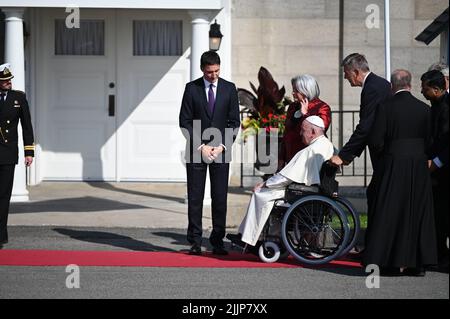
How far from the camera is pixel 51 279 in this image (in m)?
9.34

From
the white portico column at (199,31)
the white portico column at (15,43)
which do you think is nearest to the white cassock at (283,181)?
the white portico column at (199,31)

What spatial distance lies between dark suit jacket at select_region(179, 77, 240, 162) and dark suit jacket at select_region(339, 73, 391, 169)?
1.32 metres

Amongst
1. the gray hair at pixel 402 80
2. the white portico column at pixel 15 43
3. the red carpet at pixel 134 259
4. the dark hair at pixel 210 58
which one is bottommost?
the red carpet at pixel 134 259

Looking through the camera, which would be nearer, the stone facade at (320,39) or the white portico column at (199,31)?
the white portico column at (199,31)

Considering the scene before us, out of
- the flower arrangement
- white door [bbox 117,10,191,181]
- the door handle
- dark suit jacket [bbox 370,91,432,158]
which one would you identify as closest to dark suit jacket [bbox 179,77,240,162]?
dark suit jacket [bbox 370,91,432,158]

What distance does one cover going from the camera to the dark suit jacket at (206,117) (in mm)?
10570

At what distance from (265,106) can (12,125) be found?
4642mm

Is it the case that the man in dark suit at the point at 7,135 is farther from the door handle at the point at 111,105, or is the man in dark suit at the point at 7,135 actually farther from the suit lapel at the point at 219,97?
the door handle at the point at 111,105

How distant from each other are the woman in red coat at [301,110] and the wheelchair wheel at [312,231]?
0.74 m

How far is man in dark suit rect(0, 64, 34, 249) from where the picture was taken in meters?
11.1

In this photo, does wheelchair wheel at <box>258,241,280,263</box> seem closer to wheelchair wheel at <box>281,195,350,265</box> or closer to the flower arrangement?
wheelchair wheel at <box>281,195,350,265</box>

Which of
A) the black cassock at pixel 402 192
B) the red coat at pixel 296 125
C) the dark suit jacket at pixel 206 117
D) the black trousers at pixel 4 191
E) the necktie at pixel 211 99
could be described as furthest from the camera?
the black trousers at pixel 4 191
